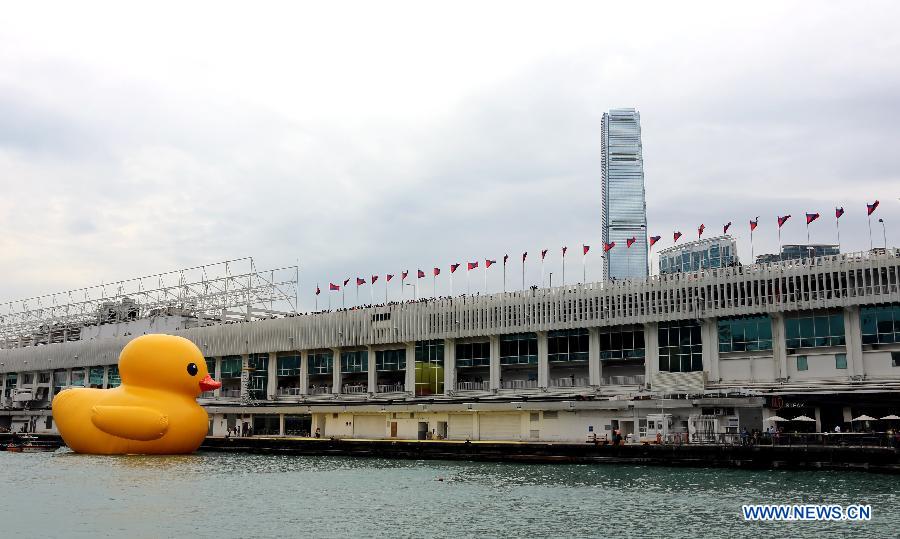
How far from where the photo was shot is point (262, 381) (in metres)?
127

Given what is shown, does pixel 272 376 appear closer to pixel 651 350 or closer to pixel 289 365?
pixel 289 365

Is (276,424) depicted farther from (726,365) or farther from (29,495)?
(29,495)

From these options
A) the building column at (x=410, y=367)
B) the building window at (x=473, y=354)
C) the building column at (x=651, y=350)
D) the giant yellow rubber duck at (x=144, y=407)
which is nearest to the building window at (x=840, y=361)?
the building column at (x=651, y=350)

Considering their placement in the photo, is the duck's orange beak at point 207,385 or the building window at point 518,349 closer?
the duck's orange beak at point 207,385

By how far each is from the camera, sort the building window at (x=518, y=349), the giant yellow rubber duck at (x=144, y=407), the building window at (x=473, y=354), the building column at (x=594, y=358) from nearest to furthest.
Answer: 1. the giant yellow rubber duck at (x=144, y=407)
2. the building column at (x=594, y=358)
3. the building window at (x=518, y=349)
4. the building window at (x=473, y=354)

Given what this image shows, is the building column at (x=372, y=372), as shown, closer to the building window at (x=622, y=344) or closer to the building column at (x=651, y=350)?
the building window at (x=622, y=344)

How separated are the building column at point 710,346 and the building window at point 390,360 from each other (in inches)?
1521

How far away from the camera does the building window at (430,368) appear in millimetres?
107312

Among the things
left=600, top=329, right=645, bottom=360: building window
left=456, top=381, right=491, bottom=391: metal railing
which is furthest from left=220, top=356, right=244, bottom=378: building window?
left=600, top=329, right=645, bottom=360: building window

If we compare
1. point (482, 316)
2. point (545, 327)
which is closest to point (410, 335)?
point (482, 316)

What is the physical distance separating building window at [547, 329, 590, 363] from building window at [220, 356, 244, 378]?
5030cm

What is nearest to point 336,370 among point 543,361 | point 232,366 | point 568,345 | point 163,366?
point 232,366

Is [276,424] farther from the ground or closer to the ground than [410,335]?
closer to the ground

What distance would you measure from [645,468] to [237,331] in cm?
7571
